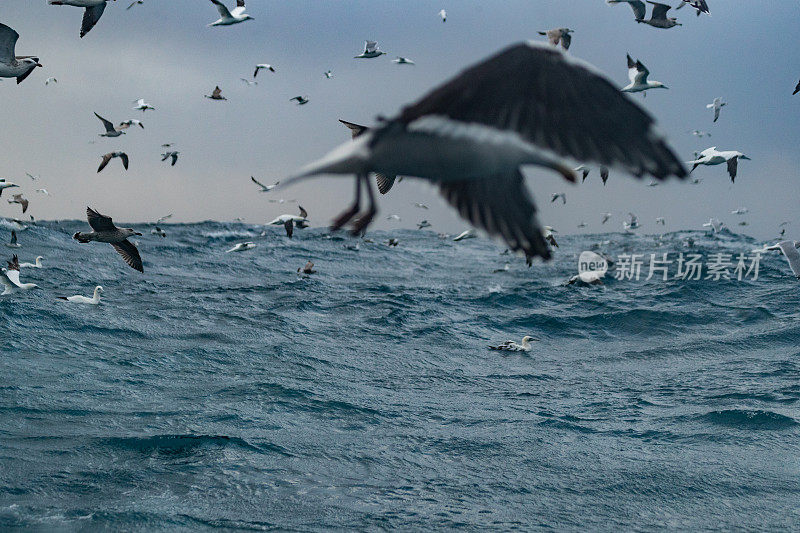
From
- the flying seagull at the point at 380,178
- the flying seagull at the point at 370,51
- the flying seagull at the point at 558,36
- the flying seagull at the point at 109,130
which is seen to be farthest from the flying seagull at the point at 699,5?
the flying seagull at the point at 109,130

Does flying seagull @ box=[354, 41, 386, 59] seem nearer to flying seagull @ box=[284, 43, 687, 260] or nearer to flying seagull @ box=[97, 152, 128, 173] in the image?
flying seagull @ box=[97, 152, 128, 173]

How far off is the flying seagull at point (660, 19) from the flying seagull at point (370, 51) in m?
7.57

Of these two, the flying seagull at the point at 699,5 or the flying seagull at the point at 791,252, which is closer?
the flying seagull at the point at 699,5

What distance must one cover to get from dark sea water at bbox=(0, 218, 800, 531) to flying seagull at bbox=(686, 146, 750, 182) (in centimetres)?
654

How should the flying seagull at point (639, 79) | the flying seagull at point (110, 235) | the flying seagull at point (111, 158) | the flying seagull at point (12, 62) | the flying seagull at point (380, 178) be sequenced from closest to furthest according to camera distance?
the flying seagull at point (380, 178) < the flying seagull at point (12, 62) < the flying seagull at point (110, 235) < the flying seagull at point (639, 79) < the flying seagull at point (111, 158)

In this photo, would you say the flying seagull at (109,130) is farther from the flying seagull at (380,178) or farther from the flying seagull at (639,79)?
the flying seagull at (380,178)

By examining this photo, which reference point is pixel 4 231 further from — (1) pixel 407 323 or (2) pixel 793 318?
(2) pixel 793 318

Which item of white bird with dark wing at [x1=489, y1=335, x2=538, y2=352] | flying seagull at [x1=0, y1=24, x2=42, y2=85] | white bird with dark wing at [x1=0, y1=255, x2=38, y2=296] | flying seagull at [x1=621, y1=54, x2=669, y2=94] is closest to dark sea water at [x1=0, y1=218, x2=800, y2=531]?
white bird with dark wing at [x1=489, y1=335, x2=538, y2=352]

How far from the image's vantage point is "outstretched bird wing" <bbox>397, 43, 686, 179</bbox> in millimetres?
2541

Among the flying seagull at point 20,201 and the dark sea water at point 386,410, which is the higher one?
the flying seagull at point 20,201

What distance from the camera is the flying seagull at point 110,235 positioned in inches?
496

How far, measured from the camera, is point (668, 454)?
18359mm

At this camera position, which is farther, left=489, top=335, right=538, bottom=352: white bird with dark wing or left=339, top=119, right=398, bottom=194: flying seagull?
left=489, top=335, right=538, bottom=352: white bird with dark wing

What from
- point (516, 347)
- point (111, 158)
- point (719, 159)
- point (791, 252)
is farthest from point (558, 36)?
point (516, 347)
